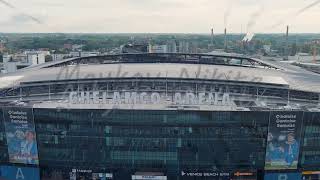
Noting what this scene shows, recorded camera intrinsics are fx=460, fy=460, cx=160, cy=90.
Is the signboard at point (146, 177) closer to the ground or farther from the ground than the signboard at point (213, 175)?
closer to the ground

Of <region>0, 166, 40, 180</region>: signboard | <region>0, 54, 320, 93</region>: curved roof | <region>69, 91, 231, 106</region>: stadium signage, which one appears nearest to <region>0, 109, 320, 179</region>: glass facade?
<region>0, 166, 40, 180</region>: signboard

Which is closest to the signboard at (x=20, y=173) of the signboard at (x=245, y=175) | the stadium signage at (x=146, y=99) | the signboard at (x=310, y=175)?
the stadium signage at (x=146, y=99)

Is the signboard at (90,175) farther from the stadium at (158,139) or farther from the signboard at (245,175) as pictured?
the signboard at (245,175)

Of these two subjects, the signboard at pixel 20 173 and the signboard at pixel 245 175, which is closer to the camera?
the signboard at pixel 245 175

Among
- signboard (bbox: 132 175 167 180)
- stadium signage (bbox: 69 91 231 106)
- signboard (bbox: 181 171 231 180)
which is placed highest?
stadium signage (bbox: 69 91 231 106)

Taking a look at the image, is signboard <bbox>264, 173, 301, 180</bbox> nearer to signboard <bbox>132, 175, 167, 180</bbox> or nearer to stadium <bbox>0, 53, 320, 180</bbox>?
stadium <bbox>0, 53, 320, 180</bbox>

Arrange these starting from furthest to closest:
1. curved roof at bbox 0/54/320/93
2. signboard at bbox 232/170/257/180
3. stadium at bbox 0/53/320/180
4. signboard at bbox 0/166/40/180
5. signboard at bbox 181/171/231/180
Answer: curved roof at bbox 0/54/320/93 → signboard at bbox 0/166/40/180 → signboard at bbox 232/170/257/180 → signboard at bbox 181/171/231/180 → stadium at bbox 0/53/320/180

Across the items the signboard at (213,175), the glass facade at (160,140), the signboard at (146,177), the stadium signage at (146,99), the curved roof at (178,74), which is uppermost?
the curved roof at (178,74)

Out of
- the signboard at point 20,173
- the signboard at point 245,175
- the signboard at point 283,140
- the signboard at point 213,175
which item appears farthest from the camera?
the signboard at point 20,173

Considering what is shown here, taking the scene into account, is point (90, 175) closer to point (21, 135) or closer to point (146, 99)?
point (21, 135)
